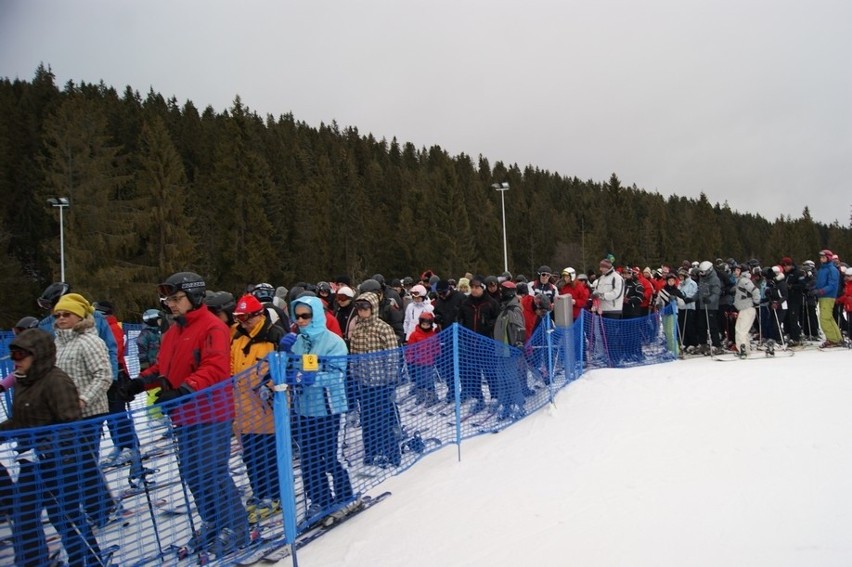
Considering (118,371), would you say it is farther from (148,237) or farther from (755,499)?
(148,237)

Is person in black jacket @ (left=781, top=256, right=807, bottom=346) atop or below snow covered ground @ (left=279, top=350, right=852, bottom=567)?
atop

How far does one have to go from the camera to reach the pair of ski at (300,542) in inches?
168

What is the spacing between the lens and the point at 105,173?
4103 cm

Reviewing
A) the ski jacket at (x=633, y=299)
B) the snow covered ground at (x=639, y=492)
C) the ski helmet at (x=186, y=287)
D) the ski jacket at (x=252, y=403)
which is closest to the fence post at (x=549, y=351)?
the snow covered ground at (x=639, y=492)

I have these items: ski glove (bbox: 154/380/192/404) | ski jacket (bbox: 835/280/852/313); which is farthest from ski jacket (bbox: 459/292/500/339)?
ski jacket (bbox: 835/280/852/313)

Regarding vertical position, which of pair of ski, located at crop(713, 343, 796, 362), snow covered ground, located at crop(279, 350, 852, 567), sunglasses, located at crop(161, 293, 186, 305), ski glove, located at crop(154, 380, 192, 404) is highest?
sunglasses, located at crop(161, 293, 186, 305)

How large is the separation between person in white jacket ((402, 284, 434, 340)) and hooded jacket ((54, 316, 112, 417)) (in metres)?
5.62

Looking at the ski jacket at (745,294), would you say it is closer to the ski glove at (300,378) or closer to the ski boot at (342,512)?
the ski boot at (342,512)

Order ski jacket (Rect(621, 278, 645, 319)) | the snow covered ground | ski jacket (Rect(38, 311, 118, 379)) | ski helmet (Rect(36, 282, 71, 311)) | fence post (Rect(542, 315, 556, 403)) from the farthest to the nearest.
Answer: ski jacket (Rect(621, 278, 645, 319))
fence post (Rect(542, 315, 556, 403))
ski jacket (Rect(38, 311, 118, 379))
ski helmet (Rect(36, 282, 71, 311))
the snow covered ground

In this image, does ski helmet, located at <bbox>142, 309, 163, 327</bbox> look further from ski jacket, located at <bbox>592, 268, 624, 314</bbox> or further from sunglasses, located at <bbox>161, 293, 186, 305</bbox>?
ski jacket, located at <bbox>592, 268, 624, 314</bbox>

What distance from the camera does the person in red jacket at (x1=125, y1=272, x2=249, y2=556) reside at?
160 inches

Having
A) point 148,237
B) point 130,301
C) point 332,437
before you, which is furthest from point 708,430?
point 148,237

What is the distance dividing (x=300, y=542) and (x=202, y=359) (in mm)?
1610

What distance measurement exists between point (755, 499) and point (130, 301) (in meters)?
40.0
